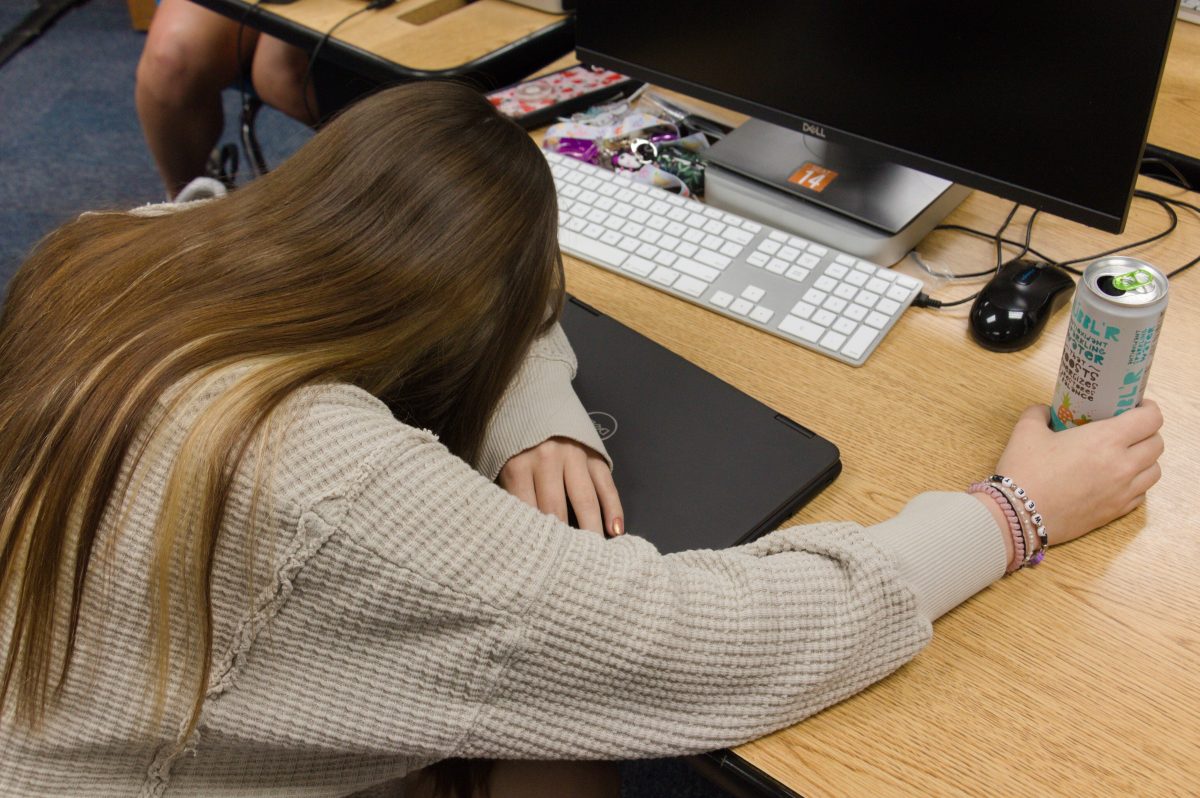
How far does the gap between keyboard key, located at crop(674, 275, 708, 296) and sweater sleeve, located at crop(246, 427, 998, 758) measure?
363 millimetres

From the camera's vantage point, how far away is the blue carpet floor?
89.6 inches

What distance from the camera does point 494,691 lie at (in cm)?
58

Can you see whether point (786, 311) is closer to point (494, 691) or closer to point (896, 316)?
point (896, 316)

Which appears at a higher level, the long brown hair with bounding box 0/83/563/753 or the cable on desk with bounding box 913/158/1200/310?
the long brown hair with bounding box 0/83/563/753

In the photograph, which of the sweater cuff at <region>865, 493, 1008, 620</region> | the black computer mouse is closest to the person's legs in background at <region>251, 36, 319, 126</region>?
the black computer mouse

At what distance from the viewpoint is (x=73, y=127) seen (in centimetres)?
254

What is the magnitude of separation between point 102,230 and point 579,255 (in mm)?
426

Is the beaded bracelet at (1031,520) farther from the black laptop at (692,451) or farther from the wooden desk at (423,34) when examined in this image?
the wooden desk at (423,34)

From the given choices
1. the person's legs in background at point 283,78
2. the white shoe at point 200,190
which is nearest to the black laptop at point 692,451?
the white shoe at point 200,190

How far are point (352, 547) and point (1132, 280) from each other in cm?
52

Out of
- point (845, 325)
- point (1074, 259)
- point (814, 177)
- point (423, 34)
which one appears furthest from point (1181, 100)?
point (423, 34)

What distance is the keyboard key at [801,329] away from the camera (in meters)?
0.88

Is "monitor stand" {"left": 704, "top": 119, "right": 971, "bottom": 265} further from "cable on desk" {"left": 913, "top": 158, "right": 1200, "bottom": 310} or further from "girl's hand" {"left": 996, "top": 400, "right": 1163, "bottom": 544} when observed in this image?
"girl's hand" {"left": 996, "top": 400, "right": 1163, "bottom": 544}

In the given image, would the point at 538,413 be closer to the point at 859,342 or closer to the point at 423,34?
the point at 859,342
